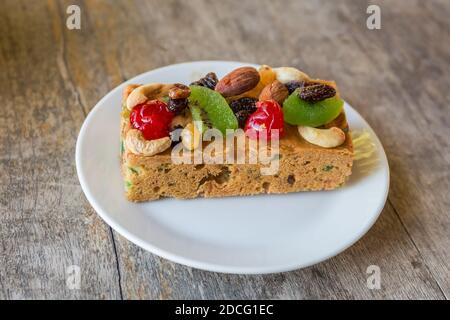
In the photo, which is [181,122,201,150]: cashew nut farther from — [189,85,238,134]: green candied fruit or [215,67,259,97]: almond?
[215,67,259,97]: almond

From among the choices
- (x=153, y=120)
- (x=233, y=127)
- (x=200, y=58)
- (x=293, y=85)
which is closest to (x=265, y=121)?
(x=233, y=127)

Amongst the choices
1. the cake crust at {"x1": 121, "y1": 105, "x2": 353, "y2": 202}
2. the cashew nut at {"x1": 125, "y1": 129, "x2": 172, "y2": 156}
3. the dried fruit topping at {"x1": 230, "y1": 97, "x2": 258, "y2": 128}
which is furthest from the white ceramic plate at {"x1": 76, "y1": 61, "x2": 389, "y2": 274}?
the dried fruit topping at {"x1": 230, "y1": 97, "x2": 258, "y2": 128}

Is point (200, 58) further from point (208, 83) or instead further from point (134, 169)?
point (134, 169)

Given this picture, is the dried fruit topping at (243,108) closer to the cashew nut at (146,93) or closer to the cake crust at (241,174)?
the cake crust at (241,174)

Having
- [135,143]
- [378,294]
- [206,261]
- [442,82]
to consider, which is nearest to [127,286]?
[206,261]

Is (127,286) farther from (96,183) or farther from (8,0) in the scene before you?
(8,0)

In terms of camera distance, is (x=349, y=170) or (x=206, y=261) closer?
(x=206, y=261)

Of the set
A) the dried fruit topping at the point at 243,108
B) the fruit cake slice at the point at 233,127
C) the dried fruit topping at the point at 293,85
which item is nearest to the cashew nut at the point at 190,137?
the fruit cake slice at the point at 233,127
